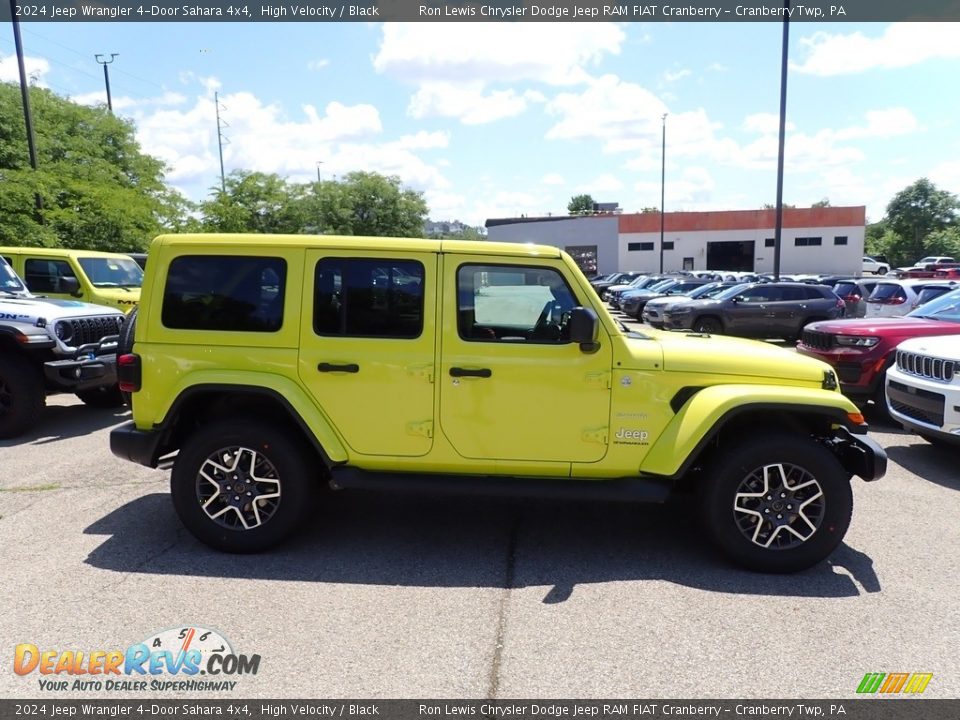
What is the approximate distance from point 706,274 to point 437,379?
3457 cm

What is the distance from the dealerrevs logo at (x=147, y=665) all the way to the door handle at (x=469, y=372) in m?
1.83

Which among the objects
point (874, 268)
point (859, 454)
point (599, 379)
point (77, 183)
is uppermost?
point (77, 183)

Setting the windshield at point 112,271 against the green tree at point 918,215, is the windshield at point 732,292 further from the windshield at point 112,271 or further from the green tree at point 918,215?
the green tree at point 918,215

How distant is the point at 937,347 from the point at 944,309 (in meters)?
2.73

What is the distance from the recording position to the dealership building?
53.8 metres

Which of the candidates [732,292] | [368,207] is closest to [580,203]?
[368,207]

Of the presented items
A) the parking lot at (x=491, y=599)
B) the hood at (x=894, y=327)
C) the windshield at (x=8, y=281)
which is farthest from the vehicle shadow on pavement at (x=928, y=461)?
the windshield at (x=8, y=281)

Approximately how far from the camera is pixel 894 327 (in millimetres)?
7832

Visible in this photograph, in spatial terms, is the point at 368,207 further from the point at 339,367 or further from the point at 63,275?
the point at 339,367

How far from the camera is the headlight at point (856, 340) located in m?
7.77

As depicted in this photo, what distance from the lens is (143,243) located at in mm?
19672

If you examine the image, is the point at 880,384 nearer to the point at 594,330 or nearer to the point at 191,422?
the point at 594,330

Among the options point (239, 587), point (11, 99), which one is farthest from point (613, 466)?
point (11, 99)

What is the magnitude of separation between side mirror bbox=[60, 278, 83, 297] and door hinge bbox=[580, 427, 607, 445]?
8.24m
